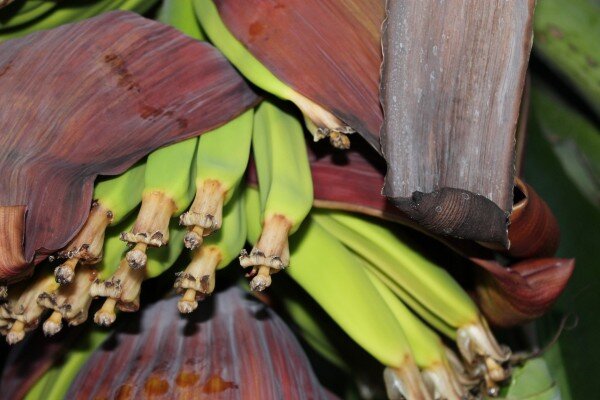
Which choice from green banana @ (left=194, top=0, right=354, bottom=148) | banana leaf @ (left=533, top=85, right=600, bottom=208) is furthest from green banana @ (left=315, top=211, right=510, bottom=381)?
banana leaf @ (left=533, top=85, right=600, bottom=208)

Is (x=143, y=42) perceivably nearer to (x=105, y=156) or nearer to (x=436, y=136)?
(x=105, y=156)

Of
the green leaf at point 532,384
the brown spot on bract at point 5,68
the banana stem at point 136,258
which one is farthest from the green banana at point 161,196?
the green leaf at point 532,384

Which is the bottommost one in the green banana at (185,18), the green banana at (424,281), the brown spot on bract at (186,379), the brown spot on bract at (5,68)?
the brown spot on bract at (186,379)

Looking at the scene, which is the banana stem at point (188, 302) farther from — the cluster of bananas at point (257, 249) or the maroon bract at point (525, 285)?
the maroon bract at point (525, 285)

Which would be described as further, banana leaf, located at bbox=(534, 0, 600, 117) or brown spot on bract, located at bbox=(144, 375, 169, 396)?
banana leaf, located at bbox=(534, 0, 600, 117)

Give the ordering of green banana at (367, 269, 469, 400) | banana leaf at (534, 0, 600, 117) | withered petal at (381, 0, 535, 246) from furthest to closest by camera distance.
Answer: banana leaf at (534, 0, 600, 117), green banana at (367, 269, 469, 400), withered petal at (381, 0, 535, 246)

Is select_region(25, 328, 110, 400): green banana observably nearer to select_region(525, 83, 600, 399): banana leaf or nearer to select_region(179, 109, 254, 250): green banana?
select_region(179, 109, 254, 250): green banana
